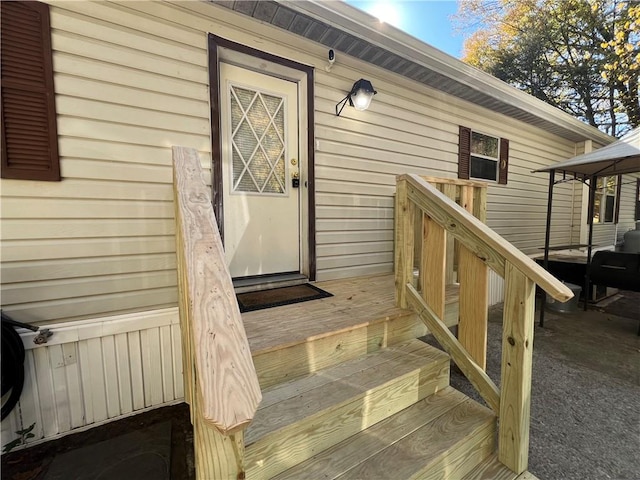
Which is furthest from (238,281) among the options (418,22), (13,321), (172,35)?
(418,22)

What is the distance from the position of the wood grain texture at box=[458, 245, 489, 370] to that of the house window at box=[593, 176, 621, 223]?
8009mm

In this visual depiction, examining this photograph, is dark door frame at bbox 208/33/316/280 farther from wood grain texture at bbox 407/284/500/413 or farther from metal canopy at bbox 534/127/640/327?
metal canopy at bbox 534/127/640/327

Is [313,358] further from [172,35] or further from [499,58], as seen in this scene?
[499,58]

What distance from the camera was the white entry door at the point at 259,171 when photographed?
2609 mm

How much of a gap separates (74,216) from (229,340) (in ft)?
6.25

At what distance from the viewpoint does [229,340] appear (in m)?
0.79

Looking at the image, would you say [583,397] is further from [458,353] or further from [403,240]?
[403,240]

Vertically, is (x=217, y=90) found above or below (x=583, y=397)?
above

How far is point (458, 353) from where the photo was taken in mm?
1690

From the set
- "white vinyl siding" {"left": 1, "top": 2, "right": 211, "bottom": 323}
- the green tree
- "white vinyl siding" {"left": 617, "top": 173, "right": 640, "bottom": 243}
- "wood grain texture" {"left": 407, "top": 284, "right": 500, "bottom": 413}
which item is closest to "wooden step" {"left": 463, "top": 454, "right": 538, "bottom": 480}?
"wood grain texture" {"left": 407, "top": 284, "right": 500, "bottom": 413}

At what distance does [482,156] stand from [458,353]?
4019 millimetres

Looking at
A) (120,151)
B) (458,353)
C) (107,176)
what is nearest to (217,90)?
(120,151)

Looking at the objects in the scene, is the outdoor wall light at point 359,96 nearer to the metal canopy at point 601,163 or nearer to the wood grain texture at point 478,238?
the wood grain texture at point 478,238

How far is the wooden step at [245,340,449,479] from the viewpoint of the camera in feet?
3.96
